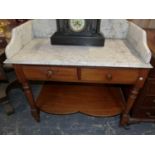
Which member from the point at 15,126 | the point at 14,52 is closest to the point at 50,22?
the point at 14,52

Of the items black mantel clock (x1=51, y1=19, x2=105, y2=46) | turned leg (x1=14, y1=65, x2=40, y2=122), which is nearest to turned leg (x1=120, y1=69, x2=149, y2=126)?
black mantel clock (x1=51, y1=19, x2=105, y2=46)

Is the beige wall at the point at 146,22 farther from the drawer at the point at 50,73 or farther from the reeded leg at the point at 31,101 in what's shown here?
the reeded leg at the point at 31,101

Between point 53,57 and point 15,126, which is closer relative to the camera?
point 53,57

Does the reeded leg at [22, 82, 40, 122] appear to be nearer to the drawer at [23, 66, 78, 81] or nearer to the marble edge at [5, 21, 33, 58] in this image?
the drawer at [23, 66, 78, 81]

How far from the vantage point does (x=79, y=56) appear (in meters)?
0.90

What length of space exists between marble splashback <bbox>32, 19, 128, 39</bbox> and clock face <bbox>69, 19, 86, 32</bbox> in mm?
230

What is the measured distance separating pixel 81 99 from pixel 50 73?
60 cm

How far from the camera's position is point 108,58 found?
0.88 m

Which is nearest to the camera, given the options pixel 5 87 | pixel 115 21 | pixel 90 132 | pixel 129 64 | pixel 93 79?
pixel 129 64

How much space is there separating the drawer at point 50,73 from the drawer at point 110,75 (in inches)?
3.1

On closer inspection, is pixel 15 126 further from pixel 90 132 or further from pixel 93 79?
pixel 93 79

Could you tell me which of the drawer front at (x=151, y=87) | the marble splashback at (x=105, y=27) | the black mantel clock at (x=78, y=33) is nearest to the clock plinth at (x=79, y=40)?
the black mantel clock at (x=78, y=33)

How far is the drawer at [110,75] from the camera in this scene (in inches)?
34.6
